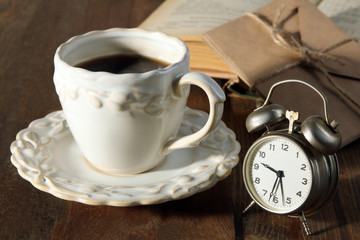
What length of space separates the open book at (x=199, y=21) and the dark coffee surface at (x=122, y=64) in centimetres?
29

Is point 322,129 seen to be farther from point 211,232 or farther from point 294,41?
point 294,41

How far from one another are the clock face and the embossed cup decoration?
9 centimetres

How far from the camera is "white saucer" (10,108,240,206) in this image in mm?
781

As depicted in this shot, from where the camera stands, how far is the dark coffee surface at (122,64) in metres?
0.90

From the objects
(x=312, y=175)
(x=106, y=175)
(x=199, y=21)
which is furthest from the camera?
(x=199, y=21)

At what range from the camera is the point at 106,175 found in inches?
33.9

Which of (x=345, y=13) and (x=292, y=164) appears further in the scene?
(x=345, y=13)

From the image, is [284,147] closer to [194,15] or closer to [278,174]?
[278,174]

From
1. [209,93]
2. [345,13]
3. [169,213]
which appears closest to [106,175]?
[169,213]

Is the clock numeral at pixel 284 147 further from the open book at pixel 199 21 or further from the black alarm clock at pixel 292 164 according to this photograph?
the open book at pixel 199 21

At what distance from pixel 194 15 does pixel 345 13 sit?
417 mm

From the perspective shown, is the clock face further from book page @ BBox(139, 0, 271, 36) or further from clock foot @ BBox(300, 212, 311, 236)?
book page @ BBox(139, 0, 271, 36)

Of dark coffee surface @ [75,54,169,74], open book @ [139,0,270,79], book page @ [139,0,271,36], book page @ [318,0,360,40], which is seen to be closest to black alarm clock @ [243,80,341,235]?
dark coffee surface @ [75,54,169,74]

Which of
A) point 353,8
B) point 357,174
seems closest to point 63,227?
point 357,174
